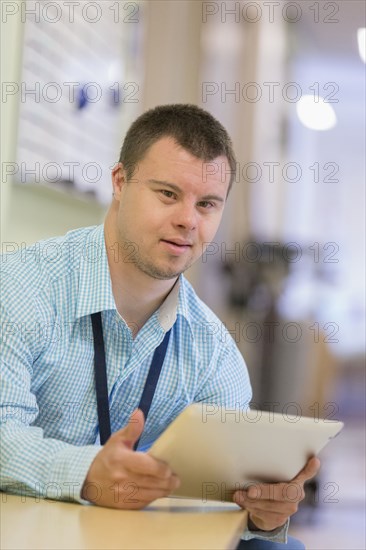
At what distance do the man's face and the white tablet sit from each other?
1.56 ft

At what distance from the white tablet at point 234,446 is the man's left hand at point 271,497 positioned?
0.01 meters

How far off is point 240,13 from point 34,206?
2525mm

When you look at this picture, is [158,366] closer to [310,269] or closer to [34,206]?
[34,206]

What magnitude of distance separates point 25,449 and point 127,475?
19 centimetres

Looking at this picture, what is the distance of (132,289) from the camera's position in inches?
67.6

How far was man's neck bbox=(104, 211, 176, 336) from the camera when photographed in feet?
5.60

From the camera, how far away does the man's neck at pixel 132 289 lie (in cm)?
171

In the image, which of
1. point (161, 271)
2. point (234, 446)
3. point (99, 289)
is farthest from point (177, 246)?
point (234, 446)

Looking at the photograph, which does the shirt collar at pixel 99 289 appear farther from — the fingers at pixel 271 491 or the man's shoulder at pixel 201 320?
the fingers at pixel 271 491

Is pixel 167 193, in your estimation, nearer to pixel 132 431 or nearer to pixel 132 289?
pixel 132 289

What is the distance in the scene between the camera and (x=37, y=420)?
162 cm

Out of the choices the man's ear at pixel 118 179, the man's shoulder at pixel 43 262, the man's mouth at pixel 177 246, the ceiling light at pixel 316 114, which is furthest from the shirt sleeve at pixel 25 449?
the ceiling light at pixel 316 114

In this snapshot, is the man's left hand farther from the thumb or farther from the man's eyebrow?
the man's eyebrow

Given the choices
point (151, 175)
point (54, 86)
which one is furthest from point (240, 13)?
point (151, 175)
